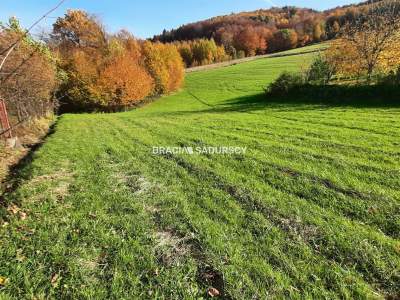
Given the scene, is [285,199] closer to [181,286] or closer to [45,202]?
[181,286]

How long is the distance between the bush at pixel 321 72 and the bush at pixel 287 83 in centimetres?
76

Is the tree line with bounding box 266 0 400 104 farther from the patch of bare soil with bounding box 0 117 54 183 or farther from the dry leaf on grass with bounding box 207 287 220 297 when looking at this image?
the patch of bare soil with bounding box 0 117 54 183

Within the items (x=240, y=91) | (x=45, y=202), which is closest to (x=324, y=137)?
(x=45, y=202)

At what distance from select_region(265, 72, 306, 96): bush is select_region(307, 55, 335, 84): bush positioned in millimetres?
760

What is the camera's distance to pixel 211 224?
16.1ft

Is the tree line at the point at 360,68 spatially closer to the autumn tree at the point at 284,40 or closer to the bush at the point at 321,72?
the bush at the point at 321,72

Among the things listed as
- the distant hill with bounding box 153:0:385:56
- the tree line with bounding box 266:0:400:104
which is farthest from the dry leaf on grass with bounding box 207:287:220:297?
the distant hill with bounding box 153:0:385:56

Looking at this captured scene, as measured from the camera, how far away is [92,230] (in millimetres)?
4926

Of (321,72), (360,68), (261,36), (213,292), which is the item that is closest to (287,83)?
(321,72)

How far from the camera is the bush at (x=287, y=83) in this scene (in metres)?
22.6

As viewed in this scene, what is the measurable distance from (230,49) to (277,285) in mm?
86639

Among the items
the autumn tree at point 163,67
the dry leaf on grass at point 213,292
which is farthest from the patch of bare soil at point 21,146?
the autumn tree at point 163,67

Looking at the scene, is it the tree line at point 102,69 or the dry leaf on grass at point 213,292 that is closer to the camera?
the dry leaf on grass at point 213,292

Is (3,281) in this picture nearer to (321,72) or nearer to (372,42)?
(321,72)
